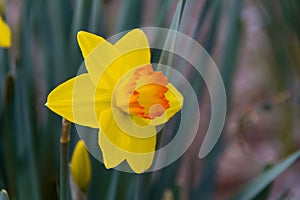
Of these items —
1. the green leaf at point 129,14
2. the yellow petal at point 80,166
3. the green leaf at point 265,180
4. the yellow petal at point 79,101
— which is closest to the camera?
the yellow petal at point 79,101

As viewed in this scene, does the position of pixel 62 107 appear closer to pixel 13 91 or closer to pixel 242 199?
pixel 13 91

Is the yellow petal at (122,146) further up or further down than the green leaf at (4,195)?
further up

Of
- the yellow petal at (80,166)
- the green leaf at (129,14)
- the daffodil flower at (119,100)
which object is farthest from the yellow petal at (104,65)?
the green leaf at (129,14)

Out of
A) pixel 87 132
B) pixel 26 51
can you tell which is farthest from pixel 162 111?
pixel 26 51

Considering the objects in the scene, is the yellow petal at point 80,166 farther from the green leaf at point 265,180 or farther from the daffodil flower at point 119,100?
the green leaf at point 265,180

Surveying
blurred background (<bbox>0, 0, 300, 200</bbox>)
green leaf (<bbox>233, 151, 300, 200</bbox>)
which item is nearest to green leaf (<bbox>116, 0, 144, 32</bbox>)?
blurred background (<bbox>0, 0, 300, 200</bbox>)

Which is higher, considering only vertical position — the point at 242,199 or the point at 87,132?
the point at 87,132

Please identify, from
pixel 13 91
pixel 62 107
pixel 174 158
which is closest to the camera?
pixel 62 107
